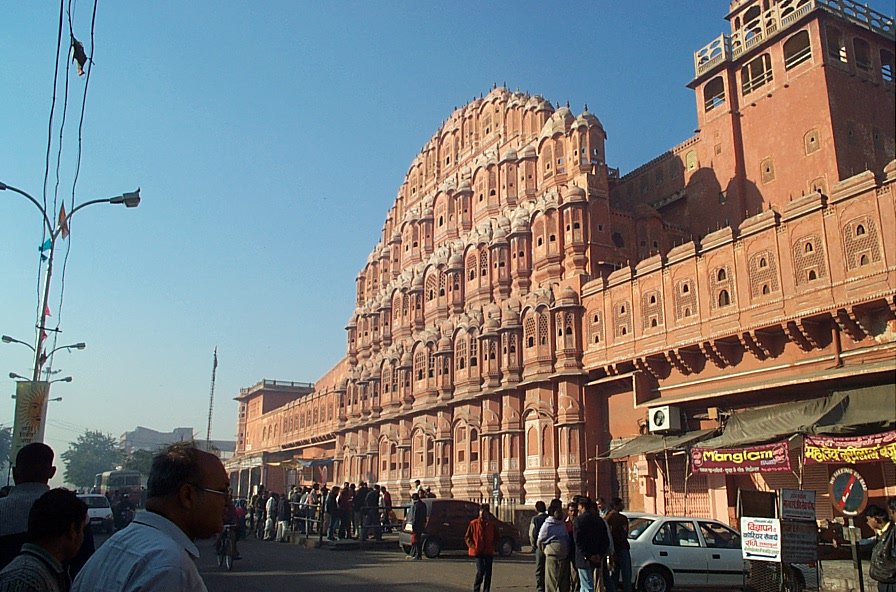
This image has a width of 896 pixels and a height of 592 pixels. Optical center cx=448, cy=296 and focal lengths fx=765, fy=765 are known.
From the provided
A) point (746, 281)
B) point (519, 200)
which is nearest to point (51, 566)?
point (746, 281)

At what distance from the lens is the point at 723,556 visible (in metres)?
14.1

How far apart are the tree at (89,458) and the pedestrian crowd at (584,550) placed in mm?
120764

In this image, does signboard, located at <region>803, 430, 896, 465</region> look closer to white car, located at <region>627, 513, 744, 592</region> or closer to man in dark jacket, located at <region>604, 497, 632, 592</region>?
white car, located at <region>627, 513, 744, 592</region>

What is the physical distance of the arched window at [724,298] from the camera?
23.7 metres

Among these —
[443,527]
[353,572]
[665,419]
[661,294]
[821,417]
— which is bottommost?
[353,572]

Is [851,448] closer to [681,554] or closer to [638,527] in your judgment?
[681,554]

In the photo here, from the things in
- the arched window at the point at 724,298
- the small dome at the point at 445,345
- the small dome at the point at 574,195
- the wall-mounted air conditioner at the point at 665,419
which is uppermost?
the small dome at the point at 574,195

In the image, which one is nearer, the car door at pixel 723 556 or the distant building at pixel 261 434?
the car door at pixel 723 556

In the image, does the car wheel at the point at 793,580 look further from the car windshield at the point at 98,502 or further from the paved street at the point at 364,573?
the car windshield at the point at 98,502

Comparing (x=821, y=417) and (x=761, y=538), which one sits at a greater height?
(x=821, y=417)

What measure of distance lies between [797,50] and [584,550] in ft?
82.8

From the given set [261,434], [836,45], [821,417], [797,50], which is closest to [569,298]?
[821,417]

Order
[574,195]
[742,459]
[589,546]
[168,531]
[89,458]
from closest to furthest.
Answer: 1. [168,531]
2. [589,546]
3. [742,459]
4. [574,195]
5. [89,458]

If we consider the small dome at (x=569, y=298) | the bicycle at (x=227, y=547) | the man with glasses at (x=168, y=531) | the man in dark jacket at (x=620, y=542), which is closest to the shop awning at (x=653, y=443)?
the small dome at (x=569, y=298)
